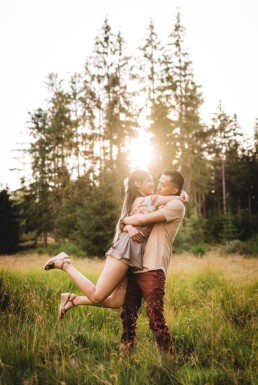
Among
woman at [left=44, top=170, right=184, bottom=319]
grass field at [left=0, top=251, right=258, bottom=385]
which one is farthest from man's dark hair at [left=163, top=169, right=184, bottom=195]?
grass field at [left=0, top=251, right=258, bottom=385]

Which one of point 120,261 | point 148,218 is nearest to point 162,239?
point 148,218

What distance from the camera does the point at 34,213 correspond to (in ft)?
82.8

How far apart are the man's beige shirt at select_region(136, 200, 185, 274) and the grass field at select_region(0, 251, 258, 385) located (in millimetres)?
764

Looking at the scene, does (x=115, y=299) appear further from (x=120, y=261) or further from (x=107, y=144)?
(x=107, y=144)

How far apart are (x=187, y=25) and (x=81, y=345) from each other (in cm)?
2234

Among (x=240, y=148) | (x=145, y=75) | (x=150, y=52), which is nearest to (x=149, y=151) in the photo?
(x=145, y=75)

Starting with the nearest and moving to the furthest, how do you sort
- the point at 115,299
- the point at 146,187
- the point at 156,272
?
the point at 156,272
the point at 115,299
the point at 146,187

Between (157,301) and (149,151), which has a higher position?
(149,151)

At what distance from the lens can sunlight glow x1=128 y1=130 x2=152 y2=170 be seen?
68.1 feet

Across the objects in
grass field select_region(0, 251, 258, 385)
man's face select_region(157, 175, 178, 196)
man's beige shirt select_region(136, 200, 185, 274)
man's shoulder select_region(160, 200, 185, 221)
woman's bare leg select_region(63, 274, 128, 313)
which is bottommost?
grass field select_region(0, 251, 258, 385)

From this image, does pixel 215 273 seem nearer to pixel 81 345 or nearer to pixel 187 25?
pixel 81 345

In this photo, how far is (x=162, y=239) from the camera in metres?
3.09

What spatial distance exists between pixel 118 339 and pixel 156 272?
127 cm

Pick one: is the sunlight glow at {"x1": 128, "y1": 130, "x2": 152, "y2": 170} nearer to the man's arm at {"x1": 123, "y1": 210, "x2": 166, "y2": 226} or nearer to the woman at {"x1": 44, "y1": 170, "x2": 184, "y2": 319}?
the woman at {"x1": 44, "y1": 170, "x2": 184, "y2": 319}
